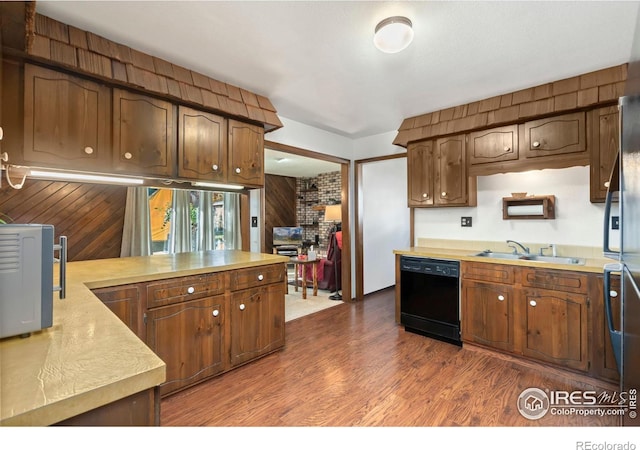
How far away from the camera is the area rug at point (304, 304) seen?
13.0 ft

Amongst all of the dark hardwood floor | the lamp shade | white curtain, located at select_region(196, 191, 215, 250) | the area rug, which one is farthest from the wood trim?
white curtain, located at select_region(196, 191, 215, 250)

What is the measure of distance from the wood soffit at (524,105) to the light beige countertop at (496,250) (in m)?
1.26

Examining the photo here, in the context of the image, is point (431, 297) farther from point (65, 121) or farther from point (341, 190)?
point (65, 121)

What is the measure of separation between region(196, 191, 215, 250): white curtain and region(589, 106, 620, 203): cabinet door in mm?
4846

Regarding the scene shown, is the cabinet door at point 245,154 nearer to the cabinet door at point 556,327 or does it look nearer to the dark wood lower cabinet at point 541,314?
the dark wood lower cabinet at point 541,314

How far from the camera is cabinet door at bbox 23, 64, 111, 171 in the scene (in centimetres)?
177

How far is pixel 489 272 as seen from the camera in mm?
2719

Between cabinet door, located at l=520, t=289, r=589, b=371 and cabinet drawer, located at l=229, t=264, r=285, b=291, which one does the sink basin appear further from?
cabinet drawer, located at l=229, t=264, r=285, b=291

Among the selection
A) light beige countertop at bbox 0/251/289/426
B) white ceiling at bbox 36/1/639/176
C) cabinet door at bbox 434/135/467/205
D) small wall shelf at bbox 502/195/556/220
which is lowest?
light beige countertop at bbox 0/251/289/426

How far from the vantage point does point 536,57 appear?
2213 millimetres

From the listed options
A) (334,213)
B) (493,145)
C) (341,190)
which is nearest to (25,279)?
(493,145)

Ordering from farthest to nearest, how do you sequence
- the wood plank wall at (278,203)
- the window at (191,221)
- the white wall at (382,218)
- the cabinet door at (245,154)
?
the wood plank wall at (278,203) < the white wall at (382,218) < the window at (191,221) < the cabinet door at (245,154)

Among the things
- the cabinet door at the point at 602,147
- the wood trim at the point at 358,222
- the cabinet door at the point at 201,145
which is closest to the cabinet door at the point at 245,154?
the cabinet door at the point at 201,145

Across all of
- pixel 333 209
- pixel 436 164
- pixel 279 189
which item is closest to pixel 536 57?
pixel 436 164
